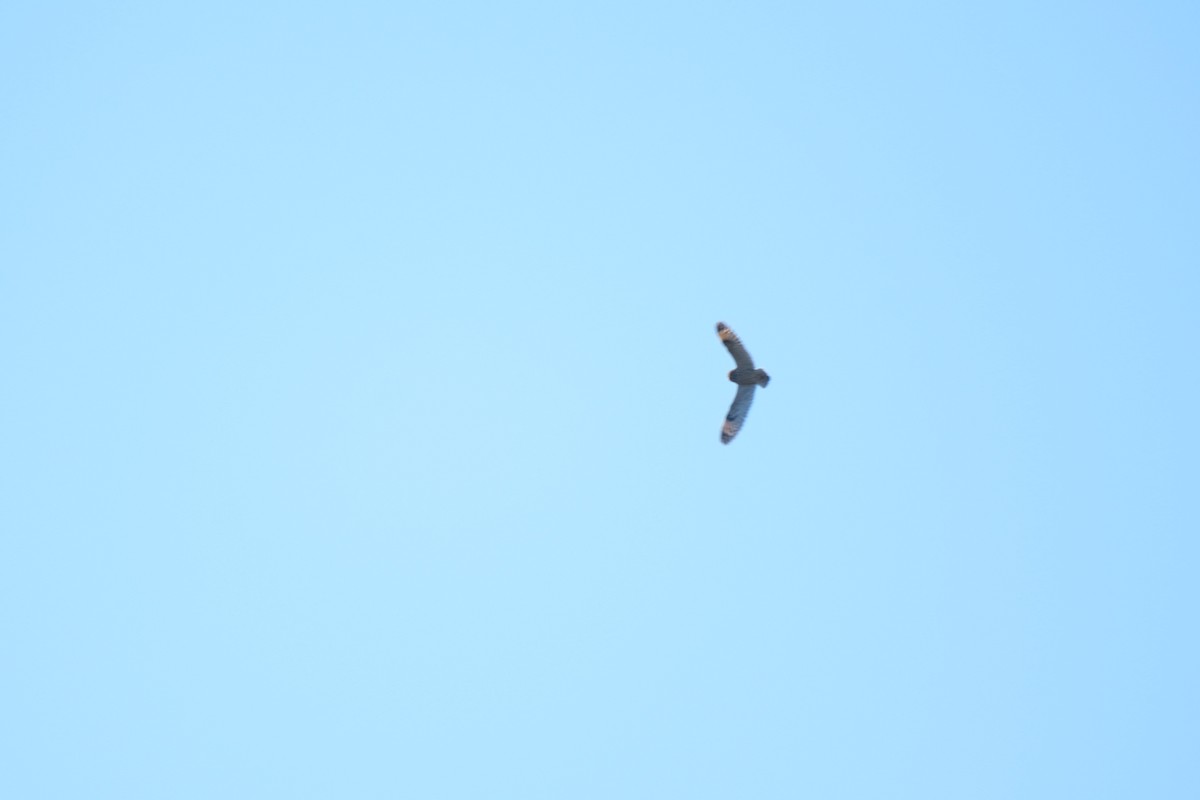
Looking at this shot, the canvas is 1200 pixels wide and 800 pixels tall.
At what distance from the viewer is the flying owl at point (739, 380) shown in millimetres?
65125

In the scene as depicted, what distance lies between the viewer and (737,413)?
220ft

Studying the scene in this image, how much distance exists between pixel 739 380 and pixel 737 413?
42.5 inches

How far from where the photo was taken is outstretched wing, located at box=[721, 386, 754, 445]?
66.8 metres

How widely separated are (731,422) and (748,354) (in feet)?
8.58

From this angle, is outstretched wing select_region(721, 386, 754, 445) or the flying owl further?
outstretched wing select_region(721, 386, 754, 445)

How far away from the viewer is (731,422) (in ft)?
220

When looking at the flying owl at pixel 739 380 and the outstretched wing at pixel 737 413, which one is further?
the outstretched wing at pixel 737 413

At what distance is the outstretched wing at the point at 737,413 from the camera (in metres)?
66.8

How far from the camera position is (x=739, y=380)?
66.6 metres

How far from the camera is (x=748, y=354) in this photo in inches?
2579

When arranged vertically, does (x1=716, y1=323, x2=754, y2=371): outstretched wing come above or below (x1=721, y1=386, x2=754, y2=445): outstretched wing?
above

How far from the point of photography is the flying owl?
65125 mm

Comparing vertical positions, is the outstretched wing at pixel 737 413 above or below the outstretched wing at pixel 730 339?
below
